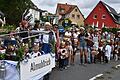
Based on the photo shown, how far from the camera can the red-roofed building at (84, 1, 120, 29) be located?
103 m

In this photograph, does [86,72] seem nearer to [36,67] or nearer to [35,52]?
[35,52]

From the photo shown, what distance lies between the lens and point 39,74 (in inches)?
486

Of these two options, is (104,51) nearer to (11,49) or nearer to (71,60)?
(71,60)

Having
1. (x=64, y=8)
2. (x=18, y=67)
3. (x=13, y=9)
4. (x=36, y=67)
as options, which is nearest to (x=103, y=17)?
(x=64, y=8)

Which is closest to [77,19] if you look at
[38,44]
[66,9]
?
[66,9]

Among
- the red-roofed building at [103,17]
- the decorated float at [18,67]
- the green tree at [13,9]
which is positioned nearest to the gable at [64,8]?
the red-roofed building at [103,17]

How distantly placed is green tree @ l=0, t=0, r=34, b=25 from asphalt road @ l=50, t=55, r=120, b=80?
24773 millimetres

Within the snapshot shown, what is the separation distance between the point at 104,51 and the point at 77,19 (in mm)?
107311

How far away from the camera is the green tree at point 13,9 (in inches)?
1698

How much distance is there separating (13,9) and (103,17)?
6450 cm

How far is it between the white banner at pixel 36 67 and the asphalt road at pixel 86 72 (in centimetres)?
127

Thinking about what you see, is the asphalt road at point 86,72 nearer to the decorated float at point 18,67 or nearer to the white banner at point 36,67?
the white banner at point 36,67

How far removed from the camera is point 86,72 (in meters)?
16.4

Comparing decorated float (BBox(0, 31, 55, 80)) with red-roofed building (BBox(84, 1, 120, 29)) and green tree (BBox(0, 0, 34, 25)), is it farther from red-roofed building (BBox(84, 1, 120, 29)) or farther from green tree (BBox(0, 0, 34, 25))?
red-roofed building (BBox(84, 1, 120, 29))
